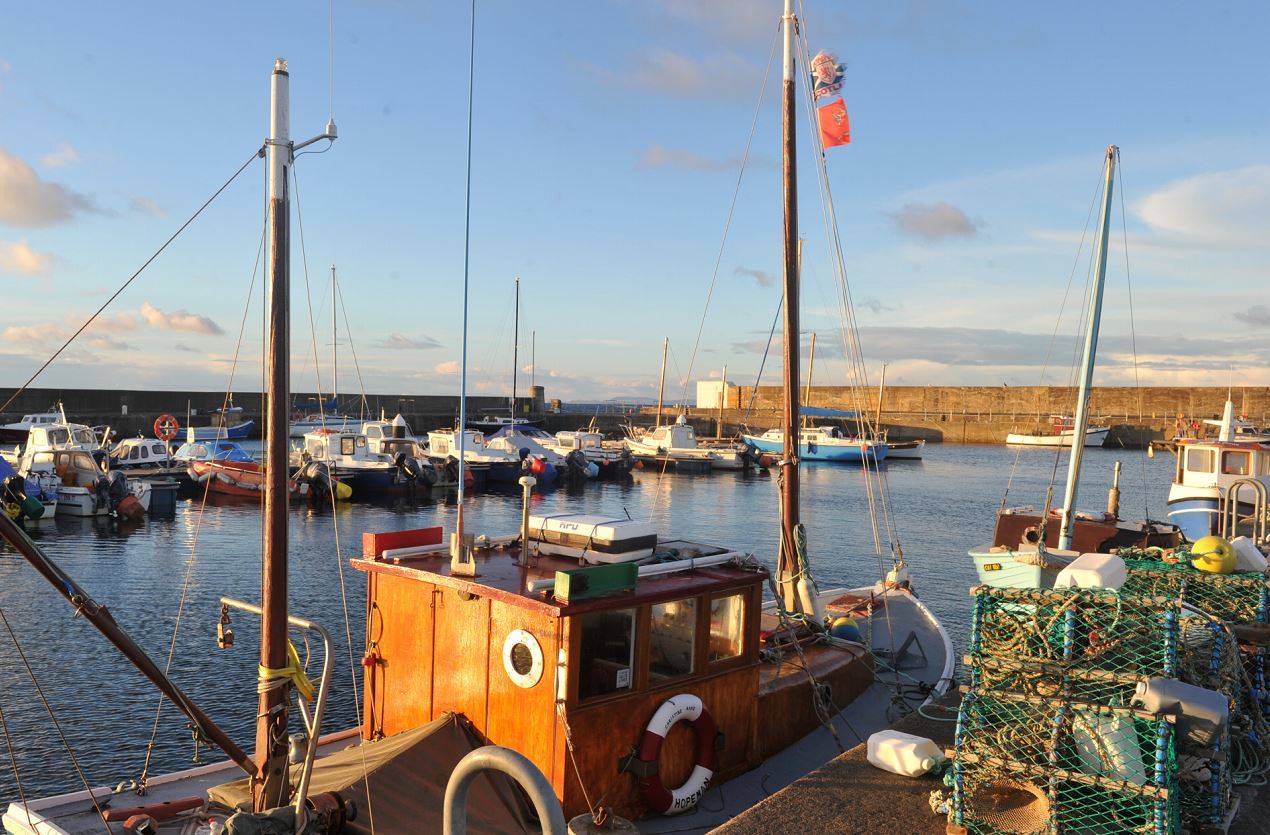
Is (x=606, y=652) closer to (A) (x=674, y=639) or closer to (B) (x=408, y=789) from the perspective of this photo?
(A) (x=674, y=639)

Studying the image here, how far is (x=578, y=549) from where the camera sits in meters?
9.73

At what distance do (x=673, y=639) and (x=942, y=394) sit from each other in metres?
111

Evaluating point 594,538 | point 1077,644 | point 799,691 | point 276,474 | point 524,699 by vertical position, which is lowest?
point 799,691

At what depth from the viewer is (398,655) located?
377 inches

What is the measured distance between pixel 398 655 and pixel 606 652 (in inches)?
98.4

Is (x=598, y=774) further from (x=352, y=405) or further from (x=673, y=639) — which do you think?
(x=352, y=405)

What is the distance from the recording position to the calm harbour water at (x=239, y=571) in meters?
15.4

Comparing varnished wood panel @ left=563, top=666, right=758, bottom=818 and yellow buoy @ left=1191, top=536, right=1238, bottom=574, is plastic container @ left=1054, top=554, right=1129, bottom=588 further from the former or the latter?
varnished wood panel @ left=563, top=666, right=758, bottom=818

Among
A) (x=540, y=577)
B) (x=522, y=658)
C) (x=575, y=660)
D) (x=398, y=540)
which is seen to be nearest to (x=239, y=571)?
(x=398, y=540)

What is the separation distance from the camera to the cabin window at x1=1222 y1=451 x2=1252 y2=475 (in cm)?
2780

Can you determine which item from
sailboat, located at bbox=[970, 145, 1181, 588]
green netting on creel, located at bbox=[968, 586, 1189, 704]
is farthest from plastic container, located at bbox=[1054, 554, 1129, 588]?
sailboat, located at bbox=[970, 145, 1181, 588]

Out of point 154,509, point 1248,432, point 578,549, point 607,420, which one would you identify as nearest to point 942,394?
point 607,420

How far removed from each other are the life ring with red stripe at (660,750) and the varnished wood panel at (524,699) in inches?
39.1

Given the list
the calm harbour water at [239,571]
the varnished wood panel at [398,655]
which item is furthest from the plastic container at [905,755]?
the calm harbour water at [239,571]
